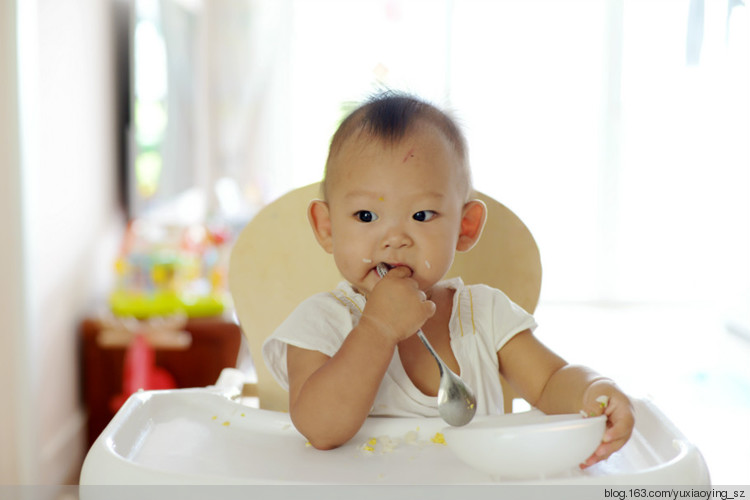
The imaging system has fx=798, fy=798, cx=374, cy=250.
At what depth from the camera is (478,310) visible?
3.17 feet

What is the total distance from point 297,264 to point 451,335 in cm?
27

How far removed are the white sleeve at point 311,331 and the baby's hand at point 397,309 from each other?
79 mm

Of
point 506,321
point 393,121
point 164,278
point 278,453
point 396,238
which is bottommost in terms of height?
point 164,278

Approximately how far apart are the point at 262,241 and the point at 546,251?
3.87 metres

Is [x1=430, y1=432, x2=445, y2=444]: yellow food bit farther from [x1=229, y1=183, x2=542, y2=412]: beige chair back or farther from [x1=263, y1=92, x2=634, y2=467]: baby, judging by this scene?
[x1=229, y1=183, x2=542, y2=412]: beige chair back

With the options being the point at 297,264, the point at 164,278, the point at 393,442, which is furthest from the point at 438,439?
the point at 164,278

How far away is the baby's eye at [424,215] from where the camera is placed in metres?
0.86

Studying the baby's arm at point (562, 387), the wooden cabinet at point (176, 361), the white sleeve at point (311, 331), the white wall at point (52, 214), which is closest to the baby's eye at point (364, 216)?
the white sleeve at point (311, 331)

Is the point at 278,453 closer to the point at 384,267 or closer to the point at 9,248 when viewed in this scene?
the point at 384,267

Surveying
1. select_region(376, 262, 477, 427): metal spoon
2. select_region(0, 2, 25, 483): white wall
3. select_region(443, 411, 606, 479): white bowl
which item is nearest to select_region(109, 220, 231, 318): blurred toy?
select_region(0, 2, 25, 483): white wall

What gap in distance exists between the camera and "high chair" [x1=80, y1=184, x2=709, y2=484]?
2.18 feet

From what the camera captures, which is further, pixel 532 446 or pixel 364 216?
pixel 364 216

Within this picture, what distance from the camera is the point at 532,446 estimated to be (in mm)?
619

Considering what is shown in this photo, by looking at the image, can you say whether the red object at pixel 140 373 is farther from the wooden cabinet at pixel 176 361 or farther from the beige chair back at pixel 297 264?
the beige chair back at pixel 297 264
